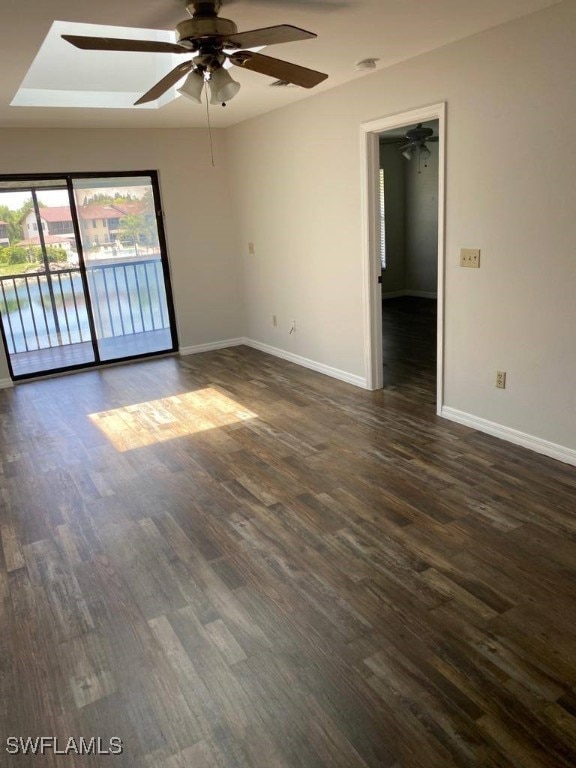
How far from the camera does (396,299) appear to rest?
350 inches

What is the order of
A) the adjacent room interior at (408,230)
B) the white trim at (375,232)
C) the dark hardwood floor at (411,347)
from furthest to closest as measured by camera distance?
the adjacent room interior at (408,230) → the dark hardwood floor at (411,347) → the white trim at (375,232)

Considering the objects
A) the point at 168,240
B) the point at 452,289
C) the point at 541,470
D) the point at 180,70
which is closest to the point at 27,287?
the point at 168,240

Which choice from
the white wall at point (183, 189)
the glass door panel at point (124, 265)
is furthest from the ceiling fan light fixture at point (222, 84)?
the glass door panel at point (124, 265)


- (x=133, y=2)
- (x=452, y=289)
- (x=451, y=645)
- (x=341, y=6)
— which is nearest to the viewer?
(x=451, y=645)

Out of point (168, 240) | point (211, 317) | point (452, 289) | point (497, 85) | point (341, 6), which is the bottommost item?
point (211, 317)

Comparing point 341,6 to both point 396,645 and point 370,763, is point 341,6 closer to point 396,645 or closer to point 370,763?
point 396,645

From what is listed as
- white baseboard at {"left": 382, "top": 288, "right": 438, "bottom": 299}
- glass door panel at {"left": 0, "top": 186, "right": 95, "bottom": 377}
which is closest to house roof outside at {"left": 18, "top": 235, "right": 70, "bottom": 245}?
glass door panel at {"left": 0, "top": 186, "right": 95, "bottom": 377}

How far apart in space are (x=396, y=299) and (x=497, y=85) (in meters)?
5.84

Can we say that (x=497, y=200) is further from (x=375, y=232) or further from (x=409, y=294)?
(x=409, y=294)

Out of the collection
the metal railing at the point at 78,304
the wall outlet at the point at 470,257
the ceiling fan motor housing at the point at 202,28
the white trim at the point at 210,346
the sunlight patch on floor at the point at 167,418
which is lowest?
the sunlight patch on floor at the point at 167,418

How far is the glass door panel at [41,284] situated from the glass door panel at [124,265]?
0.15 metres

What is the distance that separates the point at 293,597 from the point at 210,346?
4.55 metres

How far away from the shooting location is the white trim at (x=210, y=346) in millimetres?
6371

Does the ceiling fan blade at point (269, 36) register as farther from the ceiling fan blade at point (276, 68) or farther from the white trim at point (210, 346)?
the white trim at point (210, 346)
